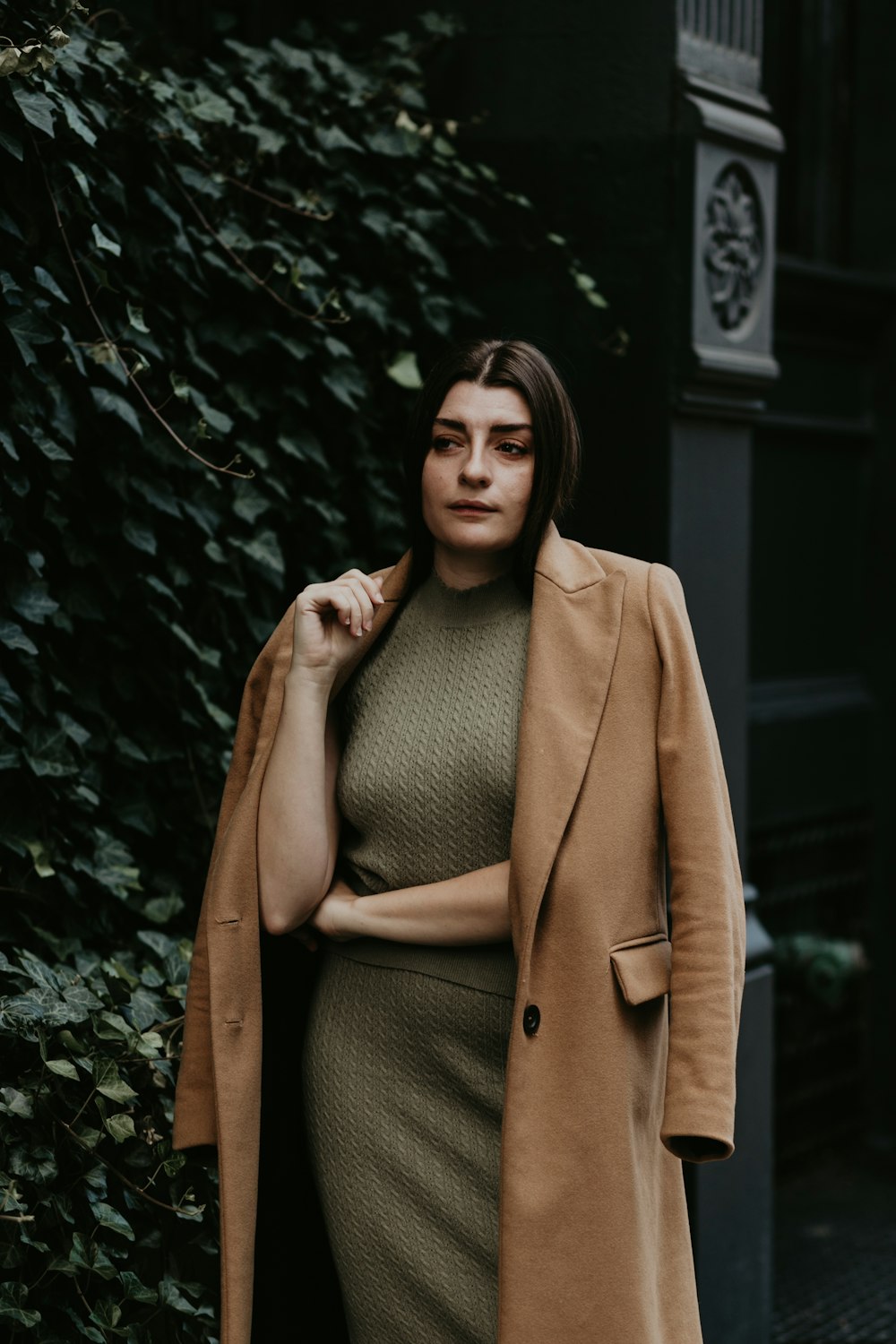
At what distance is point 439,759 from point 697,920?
19.0 inches

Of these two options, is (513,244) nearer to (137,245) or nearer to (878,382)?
(137,245)

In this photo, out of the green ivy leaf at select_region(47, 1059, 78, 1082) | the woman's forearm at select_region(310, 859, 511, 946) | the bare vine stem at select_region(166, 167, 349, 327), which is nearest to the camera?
the woman's forearm at select_region(310, 859, 511, 946)

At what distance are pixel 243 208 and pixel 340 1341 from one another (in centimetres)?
254

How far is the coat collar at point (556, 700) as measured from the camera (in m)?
2.48

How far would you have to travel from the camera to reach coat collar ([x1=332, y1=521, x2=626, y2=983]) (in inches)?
97.7

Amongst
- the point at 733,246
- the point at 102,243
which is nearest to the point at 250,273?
the point at 102,243

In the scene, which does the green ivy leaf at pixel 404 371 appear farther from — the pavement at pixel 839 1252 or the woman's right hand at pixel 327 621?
the pavement at pixel 839 1252

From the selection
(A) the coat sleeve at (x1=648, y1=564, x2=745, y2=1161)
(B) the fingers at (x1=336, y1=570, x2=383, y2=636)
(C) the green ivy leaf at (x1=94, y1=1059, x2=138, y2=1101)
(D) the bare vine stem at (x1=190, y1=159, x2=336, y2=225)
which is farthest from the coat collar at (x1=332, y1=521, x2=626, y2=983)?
(D) the bare vine stem at (x1=190, y1=159, x2=336, y2=225)

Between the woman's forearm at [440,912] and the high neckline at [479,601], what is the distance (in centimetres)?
41

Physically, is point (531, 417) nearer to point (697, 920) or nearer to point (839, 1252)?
point (697, 920)

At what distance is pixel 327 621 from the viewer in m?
2.70

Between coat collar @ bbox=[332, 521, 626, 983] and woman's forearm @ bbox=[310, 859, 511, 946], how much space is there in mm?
75

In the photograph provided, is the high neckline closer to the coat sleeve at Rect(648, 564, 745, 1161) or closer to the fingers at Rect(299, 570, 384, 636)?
the fingers at Rect(299, 570, 384, 636)

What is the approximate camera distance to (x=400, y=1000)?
2689 millimetres
